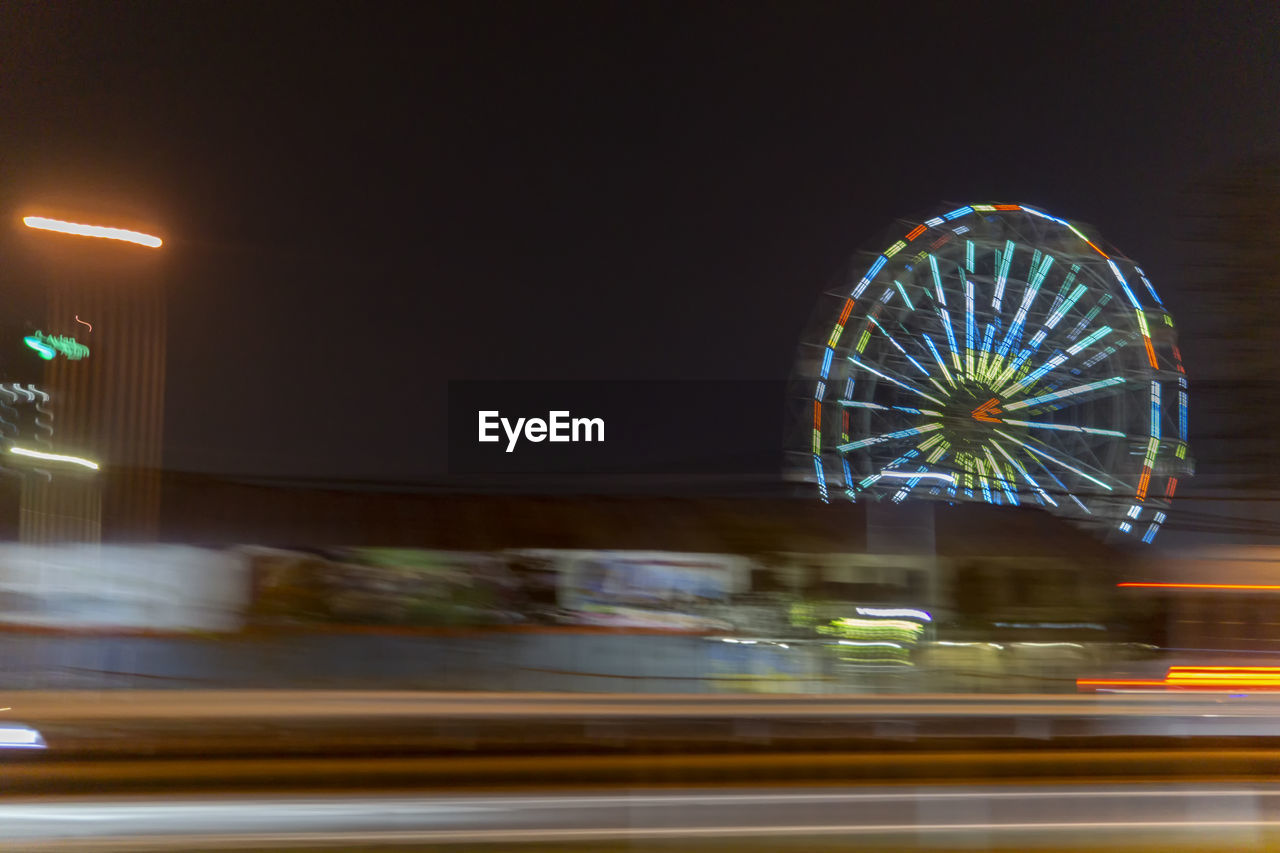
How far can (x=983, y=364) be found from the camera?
1741 cm

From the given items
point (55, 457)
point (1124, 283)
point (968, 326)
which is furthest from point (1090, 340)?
point (55, 457)

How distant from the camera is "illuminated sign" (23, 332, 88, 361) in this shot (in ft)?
36.7

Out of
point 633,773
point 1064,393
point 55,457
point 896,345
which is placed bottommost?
point 633,773

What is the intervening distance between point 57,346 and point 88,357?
41cm

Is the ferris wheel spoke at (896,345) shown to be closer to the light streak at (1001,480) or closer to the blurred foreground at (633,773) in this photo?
the light streak at (1001,480)

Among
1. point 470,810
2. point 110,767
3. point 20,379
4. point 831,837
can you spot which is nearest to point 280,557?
point 20,379

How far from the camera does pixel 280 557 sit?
13.3 metres

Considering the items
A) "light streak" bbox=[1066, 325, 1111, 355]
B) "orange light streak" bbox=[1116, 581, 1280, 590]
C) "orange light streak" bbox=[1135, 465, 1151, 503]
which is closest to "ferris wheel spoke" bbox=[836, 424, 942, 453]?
"light streak" bbox=[1066, 325, 1111, 355]

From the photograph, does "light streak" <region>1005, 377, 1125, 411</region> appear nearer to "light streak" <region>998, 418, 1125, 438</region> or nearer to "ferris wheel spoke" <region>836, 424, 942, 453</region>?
"light streak" <region>998, 418, 1125, 438</region>

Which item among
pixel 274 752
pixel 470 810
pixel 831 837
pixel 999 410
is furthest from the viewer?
pixel 999 410

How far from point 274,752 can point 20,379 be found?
5.16 m

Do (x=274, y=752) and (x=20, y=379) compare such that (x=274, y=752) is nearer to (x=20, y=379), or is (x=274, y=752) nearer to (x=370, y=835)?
(x=370, y=835)

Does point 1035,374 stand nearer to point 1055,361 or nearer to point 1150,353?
point 1055,361

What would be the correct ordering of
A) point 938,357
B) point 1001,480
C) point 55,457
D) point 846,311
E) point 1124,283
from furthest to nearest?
point 846,311, point 938,357, point 1124,283, point 1001,480, point 55,457
